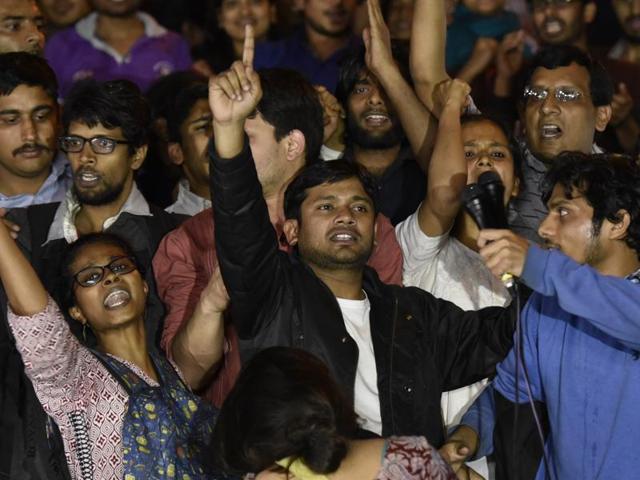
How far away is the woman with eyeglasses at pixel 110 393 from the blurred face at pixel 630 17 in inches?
132

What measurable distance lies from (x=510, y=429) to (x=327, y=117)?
5.76 ft

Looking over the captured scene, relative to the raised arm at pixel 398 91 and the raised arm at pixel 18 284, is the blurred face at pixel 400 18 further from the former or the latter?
the raised arm at pixel 18 284

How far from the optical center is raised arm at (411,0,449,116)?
5.66m

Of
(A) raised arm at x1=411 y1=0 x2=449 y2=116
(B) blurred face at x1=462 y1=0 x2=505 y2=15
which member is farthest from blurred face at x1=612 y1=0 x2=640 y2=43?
(A) raised arm at x1=411 y1=0 x2=449 y2=116

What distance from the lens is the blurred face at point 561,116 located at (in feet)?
18.7

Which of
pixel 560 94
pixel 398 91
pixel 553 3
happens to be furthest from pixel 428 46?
pixel 553 3

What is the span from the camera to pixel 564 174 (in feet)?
15.2

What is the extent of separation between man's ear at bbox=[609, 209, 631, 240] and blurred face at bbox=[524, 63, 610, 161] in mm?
1179

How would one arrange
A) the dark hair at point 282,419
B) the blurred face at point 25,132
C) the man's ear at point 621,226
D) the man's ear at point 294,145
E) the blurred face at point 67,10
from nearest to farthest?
1. the dark hair at point 282,419
2. the man's ear at point 621,226
3. the man's ear at point 294,145
4. the blurred face at point 25,132
5. the blurred face at point 67,10

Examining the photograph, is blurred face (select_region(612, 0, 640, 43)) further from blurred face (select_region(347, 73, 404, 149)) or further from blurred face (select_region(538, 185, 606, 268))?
blurred face (select_region(538, 185, 606, 268))

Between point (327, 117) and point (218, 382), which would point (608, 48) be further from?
point (218, 382)

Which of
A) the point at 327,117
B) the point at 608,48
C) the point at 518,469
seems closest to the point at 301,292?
the point at 518,469

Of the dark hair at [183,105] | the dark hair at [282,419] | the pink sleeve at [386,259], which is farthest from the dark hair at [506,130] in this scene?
the dark hair at [282,419]

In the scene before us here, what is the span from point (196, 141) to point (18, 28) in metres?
1.09
